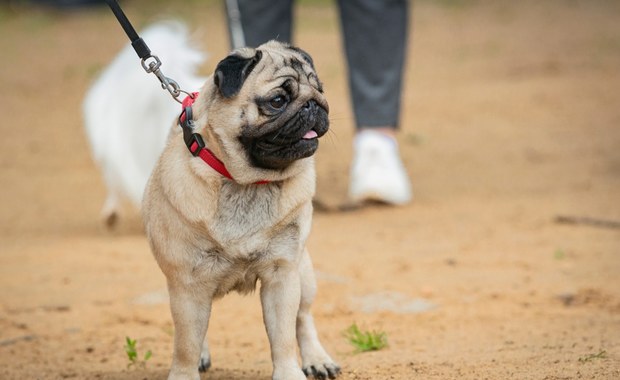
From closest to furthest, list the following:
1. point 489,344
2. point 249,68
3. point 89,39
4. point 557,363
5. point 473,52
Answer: point 249,68 < point 557,363 < point 489,344 < point 473,52 < point 89,39

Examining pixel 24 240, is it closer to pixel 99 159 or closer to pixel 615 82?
pixel 99 159

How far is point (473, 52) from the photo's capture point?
1368 centimetres

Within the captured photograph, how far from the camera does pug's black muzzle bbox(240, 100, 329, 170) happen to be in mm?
3641

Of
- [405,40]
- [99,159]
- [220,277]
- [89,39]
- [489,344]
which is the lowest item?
[489,344]

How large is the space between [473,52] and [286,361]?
407 inches

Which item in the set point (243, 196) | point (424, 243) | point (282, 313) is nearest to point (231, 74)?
point (243, 196)

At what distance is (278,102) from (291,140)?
0.14 meters

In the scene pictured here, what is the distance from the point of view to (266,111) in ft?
12.0

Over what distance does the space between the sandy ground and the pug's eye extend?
108 cm

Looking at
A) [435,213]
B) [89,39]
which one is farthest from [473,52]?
[435,213]

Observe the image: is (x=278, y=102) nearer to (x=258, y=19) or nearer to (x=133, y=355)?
(x=133, y=355)

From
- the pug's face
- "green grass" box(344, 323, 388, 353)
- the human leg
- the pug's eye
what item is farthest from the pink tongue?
the human leg

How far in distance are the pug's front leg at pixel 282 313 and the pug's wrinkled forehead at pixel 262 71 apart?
2.09 feet

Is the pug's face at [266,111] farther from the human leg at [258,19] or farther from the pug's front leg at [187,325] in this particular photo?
the human leg at [258,19]
